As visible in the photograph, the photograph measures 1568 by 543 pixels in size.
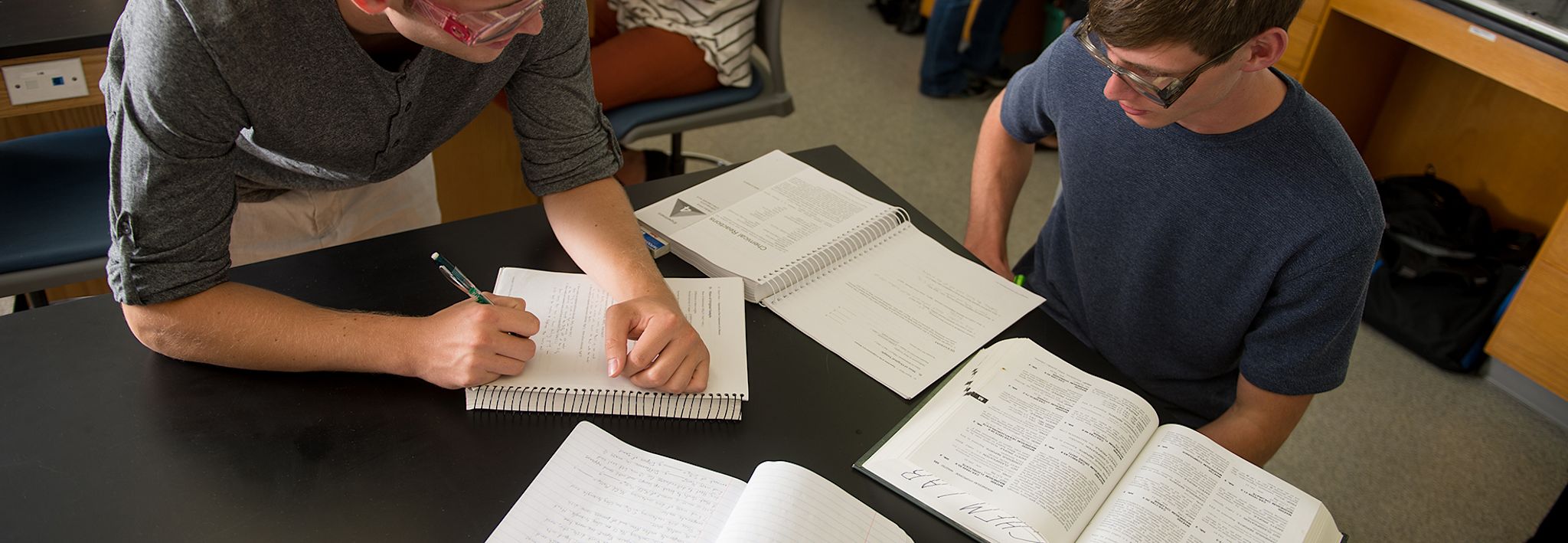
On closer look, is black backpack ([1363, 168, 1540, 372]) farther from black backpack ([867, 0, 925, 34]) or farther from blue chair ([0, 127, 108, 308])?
blue chair ([0, 127, 108, 308])

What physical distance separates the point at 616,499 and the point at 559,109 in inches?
20.3

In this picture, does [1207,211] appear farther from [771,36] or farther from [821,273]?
[771,36]

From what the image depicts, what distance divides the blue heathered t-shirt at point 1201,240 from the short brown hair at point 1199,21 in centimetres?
16

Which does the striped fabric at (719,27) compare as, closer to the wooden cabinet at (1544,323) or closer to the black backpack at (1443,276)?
the black backpack at (1443,276)

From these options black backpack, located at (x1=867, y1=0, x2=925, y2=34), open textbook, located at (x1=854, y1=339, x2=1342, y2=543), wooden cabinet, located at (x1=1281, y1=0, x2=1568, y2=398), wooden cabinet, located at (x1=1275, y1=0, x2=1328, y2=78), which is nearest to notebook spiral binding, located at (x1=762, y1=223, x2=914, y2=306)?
open textbook, located at (x1=854, y1=339, x2=1342, y2=543)

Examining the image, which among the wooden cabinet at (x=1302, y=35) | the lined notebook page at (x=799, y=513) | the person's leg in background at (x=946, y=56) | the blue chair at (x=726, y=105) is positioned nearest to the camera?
the lined notebook page at (x=799, y=513)

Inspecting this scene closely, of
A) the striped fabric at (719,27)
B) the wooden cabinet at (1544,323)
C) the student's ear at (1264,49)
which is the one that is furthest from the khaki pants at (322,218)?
the wooden cabinet at (1544,323)

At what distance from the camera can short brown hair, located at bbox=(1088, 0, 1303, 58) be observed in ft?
3.38

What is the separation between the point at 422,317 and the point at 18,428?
354mm

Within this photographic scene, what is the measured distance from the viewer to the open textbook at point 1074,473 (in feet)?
2.96

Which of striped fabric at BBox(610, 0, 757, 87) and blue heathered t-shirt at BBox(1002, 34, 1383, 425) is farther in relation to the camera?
striped fabric at BBox(610, 0, 757, 87)

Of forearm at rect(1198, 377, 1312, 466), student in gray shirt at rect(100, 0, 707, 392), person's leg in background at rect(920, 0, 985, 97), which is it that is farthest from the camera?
person's leg in background at rect(920, 0, 985, 97)

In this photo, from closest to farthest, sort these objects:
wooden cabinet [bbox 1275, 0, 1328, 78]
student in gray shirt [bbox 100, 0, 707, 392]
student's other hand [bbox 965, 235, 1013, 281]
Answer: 1. student in gray shirt [bbox 100, 0, 707, 392]
2. student's other hand [bbox 965, 235, 1013, 281]
3. wooden cabinet [bbox 1275, 0, 1328, 78]

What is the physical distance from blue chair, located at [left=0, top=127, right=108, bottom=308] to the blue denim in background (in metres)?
2.41
